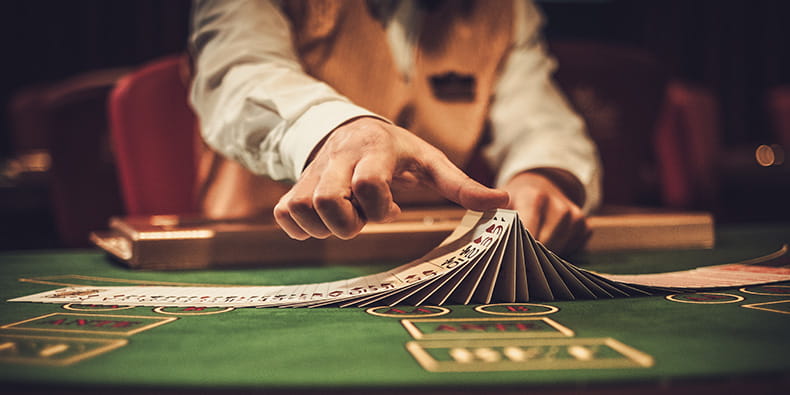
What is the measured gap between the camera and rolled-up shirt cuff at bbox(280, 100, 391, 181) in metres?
0.89

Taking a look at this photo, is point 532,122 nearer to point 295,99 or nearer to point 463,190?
point 295,99

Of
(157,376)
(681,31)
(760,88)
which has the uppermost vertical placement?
(681,31)

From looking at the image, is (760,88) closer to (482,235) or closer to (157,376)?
(482,235)

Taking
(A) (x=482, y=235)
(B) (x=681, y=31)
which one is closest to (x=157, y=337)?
(A) (x=482, y=235)

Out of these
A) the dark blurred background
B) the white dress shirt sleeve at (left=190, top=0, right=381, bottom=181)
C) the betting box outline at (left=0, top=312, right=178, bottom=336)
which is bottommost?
the betting box outline at (left=0, top=312, right=178, bottom=336)

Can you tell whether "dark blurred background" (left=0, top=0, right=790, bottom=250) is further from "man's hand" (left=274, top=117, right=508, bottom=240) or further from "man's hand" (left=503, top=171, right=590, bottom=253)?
"man's hand" (left=274, top=117, right=508, bottom=240)

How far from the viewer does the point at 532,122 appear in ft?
5.39

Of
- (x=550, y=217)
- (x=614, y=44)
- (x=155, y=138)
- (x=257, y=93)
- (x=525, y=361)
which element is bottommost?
(x=525, y=361)

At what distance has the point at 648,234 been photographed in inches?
49.1

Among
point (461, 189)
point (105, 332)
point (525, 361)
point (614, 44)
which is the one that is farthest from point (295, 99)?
point (614, 44)

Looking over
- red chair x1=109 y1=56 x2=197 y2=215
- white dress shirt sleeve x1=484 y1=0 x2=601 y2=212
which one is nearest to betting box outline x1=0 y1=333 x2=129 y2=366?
white dress shirt sleeve x1=484 y1=0 x2=601 y2=212

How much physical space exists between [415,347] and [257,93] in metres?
0.76

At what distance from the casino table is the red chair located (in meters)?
1.41

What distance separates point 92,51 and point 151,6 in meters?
0.60
